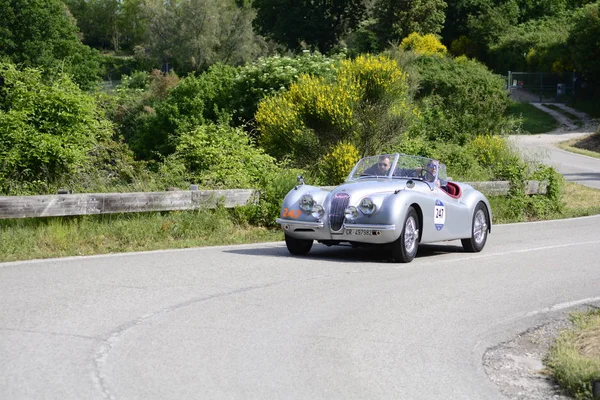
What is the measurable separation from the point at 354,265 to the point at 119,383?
21.9 ft

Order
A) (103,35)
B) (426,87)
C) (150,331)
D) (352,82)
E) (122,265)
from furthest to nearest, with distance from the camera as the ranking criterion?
(103,35) < (426,87) < (352,82) < (122,265) < (150,331)

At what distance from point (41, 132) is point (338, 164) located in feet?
20.4

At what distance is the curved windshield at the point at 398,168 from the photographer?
14.2 meters

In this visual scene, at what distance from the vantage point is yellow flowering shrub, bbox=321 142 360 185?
19906 mm

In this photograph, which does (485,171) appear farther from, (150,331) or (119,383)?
(119,383)

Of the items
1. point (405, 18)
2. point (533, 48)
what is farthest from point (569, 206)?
point (533, 48)

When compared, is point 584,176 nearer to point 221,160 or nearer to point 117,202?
point 221,160

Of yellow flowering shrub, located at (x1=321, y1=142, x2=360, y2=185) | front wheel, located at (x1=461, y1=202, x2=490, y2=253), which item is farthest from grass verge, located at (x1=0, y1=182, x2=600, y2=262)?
yellow flowering shrub, located at (x1=321, y1=142, x2=360, y2=185)

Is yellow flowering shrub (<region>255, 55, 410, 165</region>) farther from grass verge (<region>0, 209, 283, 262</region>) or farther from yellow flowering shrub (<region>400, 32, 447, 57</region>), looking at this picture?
yellow flowering shrub (<region>400, 32, 447, 57</region>)

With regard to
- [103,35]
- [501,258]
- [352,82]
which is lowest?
[501,258]

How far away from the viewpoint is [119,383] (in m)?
6.17

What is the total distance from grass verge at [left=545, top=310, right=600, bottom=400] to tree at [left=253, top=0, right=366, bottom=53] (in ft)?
245

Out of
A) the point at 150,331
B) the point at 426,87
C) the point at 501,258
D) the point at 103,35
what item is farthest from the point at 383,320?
the point at 103,35

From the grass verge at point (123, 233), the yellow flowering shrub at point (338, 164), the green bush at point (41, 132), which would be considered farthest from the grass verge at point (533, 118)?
the grass verge at point (123, 233)
